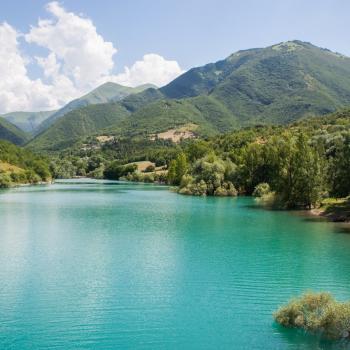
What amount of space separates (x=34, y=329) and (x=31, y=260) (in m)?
18.5

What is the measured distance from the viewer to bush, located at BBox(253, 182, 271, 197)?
114 meters

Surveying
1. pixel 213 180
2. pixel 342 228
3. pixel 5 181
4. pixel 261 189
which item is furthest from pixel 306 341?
pixel 5 181

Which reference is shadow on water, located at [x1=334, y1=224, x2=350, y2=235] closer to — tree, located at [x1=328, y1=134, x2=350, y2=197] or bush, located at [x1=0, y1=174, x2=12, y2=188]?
tree, located at [x1=328, y1=134, x2=350, y2=197]

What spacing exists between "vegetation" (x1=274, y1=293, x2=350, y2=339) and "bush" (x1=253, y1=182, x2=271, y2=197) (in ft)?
291

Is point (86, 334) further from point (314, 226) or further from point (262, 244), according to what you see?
point (314, 226)

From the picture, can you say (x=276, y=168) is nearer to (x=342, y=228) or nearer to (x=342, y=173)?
(x=342, y=173)

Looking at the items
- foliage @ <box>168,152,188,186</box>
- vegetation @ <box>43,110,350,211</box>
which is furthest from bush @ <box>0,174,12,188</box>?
vegetation @ <box>43,110,350,211</box>

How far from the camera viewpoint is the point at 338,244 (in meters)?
50.2

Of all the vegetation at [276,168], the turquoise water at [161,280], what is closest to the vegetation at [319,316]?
the turquoise water at [161,280]

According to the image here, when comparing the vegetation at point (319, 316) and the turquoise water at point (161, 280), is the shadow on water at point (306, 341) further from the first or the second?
the vegetation at point (319, 316)

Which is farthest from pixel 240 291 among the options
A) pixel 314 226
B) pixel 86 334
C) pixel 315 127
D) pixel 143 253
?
→ pixel 315 127

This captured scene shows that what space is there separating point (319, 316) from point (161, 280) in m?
14.3

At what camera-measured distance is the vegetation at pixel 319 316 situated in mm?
23125

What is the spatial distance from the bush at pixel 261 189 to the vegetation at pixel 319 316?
88671mm
